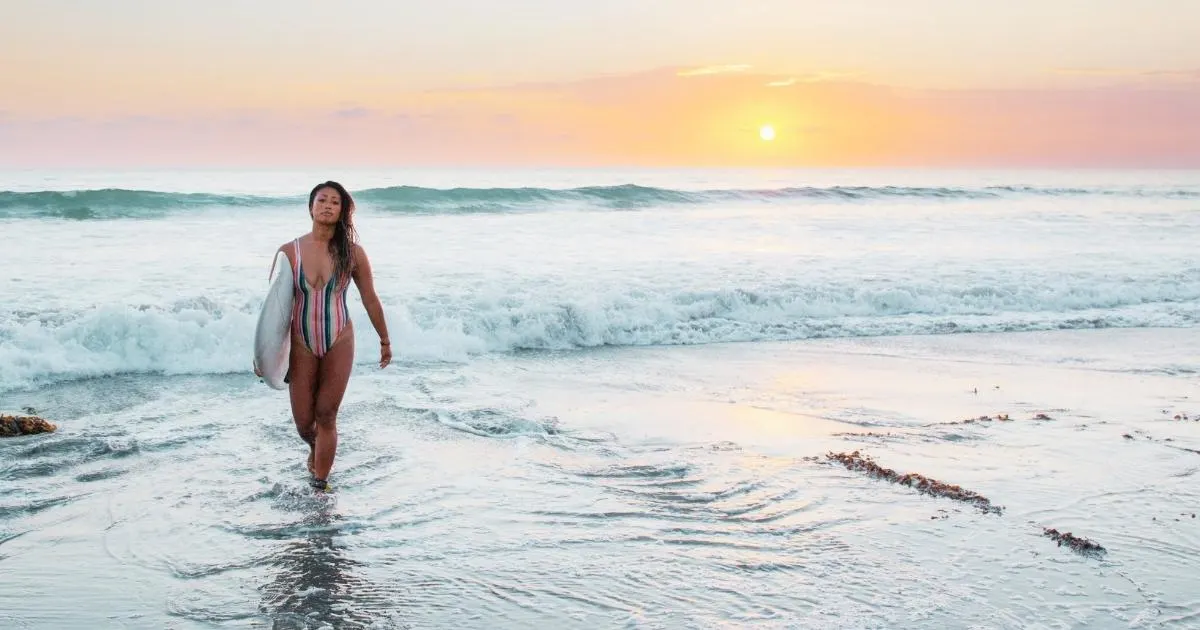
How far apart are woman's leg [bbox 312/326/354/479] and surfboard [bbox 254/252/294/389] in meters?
0.28

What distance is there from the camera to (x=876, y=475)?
606 cm

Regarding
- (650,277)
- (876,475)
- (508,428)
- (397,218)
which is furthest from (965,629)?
(397,218)

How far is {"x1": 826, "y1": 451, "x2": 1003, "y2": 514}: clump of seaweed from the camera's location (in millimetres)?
5539

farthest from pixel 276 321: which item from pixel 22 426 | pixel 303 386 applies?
pixel 22 426

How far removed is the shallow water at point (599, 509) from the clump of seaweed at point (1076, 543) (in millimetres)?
74

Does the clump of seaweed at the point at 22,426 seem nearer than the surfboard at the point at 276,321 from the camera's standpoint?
No

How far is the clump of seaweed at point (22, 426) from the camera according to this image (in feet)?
22.8

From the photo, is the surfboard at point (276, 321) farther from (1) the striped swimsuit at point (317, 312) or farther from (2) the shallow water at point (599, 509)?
(2) the shallow water at point (599, 509)

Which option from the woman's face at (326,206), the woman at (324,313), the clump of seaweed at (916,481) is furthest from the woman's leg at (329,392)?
the clump of seaweed at (916,481)

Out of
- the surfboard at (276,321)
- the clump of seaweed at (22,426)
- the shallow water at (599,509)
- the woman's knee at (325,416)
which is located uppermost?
the surfboard at (276,321)

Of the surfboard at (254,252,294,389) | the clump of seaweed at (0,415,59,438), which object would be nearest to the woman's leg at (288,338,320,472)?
the surfboard at (254,252,294,389)

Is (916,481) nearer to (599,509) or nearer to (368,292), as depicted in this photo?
(599,509)

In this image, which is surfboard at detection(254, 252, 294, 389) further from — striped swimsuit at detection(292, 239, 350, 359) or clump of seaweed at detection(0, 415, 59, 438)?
clump of seaweed at detection(0, 415, 59, 438)

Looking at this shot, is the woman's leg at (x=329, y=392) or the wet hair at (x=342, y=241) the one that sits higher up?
the wet hair at (x=342, y=241)
